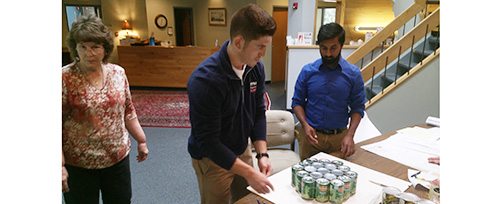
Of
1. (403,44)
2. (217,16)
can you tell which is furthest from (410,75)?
(217,16)

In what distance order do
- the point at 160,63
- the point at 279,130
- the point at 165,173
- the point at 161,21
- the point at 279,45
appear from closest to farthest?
the point at 279,130, the point at 165,173, the point at 160,63, the point at 279,45, the point at 161,21

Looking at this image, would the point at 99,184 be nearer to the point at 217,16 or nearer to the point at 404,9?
the point at 404,9

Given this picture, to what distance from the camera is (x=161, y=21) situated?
8.91 metres

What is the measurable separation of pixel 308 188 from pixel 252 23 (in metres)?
0.60

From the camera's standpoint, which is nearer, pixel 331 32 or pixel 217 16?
pixel 331 32

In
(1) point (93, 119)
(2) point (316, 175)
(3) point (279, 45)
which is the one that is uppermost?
(3) point (279, 45)

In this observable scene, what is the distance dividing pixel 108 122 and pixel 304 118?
1105 mm

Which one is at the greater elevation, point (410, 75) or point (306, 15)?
point (306, 15)

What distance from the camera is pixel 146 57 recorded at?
6.73 m

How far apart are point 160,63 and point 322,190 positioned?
20.6 ft

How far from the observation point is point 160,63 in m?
6.75

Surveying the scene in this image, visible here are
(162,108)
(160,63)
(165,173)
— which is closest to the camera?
(165,173)
